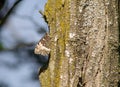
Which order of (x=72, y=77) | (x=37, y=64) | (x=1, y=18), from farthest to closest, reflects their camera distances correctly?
1. (x=37, y=64)
2. (x=1, y=18)
3. (x=72, y=77)

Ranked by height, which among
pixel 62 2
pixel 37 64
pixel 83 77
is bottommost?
pixel 37 64

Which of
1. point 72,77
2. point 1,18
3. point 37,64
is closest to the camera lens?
point 72,77

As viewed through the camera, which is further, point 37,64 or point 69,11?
point 37,64

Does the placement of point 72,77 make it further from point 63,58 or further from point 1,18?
point 1,18

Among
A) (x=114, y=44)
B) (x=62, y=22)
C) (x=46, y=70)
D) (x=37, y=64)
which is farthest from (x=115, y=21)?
(x=37, y=64)

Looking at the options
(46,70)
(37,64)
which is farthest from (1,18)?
(37,64)

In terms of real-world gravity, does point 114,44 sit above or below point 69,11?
below
